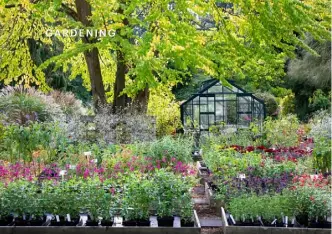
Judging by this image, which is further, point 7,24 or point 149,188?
point 7,24

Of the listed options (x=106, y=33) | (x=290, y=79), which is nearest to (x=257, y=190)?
(x=106, y=33)

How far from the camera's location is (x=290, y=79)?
2272cm

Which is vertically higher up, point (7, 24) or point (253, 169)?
point (7, 24)

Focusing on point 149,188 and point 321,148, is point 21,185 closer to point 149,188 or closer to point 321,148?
point 149,188

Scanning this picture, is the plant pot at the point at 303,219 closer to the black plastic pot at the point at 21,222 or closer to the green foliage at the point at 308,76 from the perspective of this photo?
the black plastic pot at the point at 21,222

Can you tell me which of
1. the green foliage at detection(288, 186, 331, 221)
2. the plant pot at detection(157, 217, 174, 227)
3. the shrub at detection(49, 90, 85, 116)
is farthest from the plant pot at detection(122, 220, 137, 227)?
the shrub at detection(49, 90, 85, 116)

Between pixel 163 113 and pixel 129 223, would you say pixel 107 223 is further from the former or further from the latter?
pixel 163 113

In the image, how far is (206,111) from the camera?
16266mm

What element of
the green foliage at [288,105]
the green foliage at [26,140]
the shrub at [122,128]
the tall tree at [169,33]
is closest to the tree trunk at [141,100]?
the tall tree at [169,33]

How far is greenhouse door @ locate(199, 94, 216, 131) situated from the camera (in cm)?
1623

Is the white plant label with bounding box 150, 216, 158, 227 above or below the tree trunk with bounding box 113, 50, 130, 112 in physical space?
below

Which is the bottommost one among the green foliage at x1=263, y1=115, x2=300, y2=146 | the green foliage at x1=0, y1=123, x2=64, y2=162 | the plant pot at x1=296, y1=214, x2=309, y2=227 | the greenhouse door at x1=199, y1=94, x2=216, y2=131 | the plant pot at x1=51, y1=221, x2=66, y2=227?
the plant pot at x1=51, y1=221, x2=66, y2=227

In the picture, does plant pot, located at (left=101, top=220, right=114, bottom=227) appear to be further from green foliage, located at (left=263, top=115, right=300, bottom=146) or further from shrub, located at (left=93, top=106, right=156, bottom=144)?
green foliage, located at (left=263, top=115, right=300, bottom=146)

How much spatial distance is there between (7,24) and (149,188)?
8.99 meters
